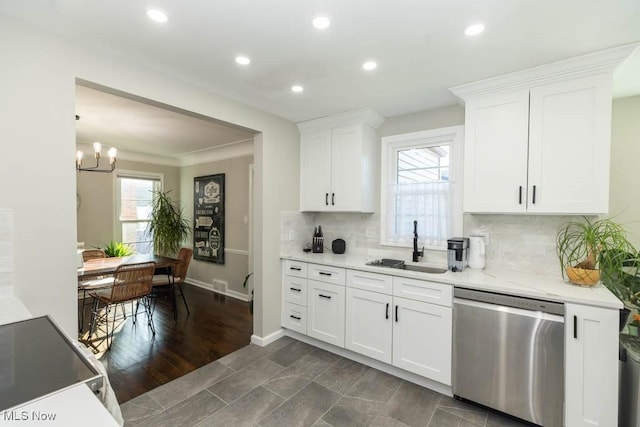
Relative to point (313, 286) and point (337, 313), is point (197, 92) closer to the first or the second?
point (313, 286)

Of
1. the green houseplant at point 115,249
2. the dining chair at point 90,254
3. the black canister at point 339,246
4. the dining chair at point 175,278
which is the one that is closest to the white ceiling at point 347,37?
the black canister at point 339,246

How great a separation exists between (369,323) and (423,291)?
0.62 meters

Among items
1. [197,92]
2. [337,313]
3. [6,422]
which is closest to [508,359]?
[337,313]

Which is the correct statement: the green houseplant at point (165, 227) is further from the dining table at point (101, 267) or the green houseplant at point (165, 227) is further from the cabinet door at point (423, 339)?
the cabinet door at point (423, 339)

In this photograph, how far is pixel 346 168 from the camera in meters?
3.16

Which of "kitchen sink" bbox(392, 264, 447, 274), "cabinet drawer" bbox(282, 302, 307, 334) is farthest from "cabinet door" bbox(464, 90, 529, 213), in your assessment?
"cabinet drawer" bbox(282, 302, 307, 334)

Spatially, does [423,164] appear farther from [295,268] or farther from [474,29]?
[295,268]

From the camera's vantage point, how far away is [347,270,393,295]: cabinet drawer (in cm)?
254

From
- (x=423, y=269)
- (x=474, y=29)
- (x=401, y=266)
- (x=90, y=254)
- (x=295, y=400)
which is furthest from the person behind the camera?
(x=90, y=254)

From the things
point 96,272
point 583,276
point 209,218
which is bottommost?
point 96,272

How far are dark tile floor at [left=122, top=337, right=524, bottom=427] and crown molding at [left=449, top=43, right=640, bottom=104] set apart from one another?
2447 millimetres

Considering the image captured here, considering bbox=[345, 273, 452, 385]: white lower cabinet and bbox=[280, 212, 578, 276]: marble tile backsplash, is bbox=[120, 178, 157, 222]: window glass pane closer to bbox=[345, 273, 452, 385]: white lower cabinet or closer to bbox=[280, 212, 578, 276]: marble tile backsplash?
Result: bbox=[280, 212, 578, 276]: marble tile backsplash

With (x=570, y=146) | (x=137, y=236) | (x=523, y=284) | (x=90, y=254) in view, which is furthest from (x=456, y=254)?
(x=137, y=236)
